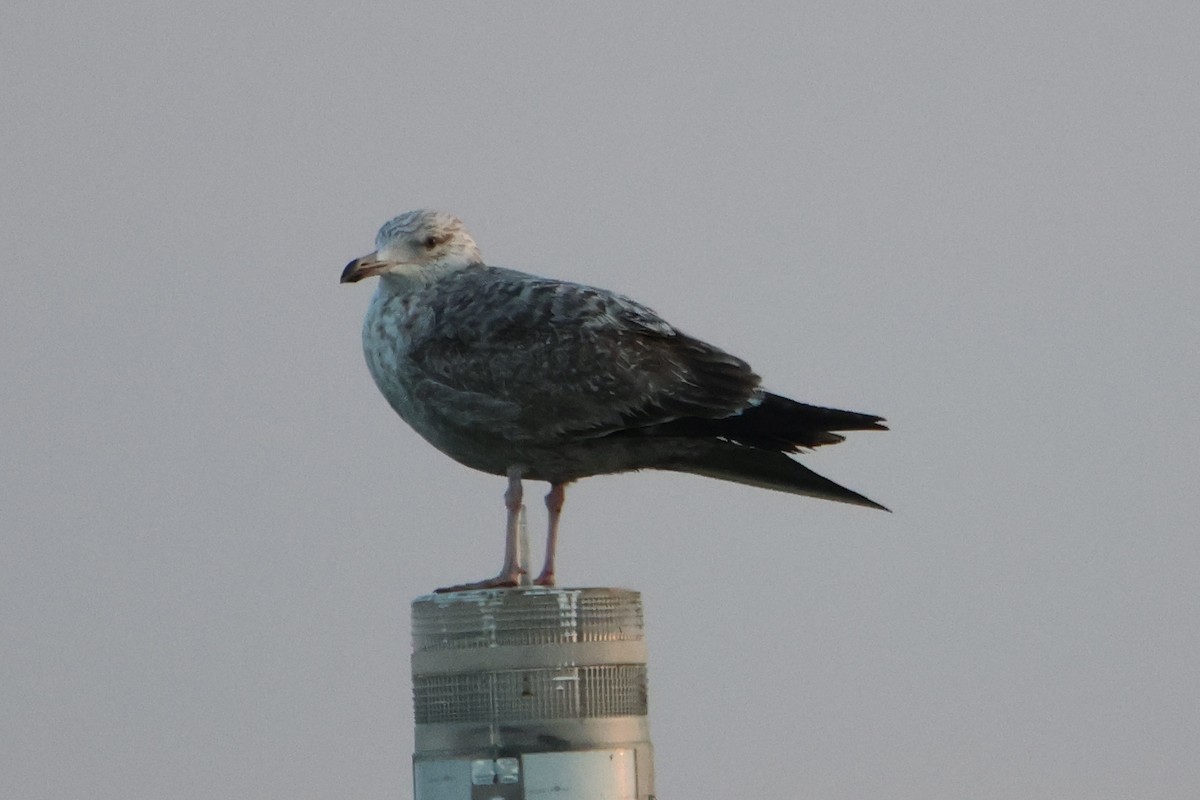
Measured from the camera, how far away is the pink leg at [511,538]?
33.9 ft

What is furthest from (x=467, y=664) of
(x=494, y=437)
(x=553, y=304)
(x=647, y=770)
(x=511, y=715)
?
(x=553, y=304)

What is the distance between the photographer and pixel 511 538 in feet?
→ 34.2

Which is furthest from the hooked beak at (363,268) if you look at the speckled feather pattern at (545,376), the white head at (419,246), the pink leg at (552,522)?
the pink leg at (552,522)

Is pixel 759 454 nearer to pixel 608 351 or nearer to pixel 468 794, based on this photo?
Result: pixel 608 351

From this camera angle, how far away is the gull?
10273mm

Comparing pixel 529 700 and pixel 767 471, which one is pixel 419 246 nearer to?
pixel 767 471

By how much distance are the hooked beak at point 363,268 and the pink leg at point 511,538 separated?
55.1 inches

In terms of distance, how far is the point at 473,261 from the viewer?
1131cm

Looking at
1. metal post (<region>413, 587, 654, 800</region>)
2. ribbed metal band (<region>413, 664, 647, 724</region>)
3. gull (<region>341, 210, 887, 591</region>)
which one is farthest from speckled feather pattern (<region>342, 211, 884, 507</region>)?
ribbed metal band (<region>413, 664, 647, 724</region>)

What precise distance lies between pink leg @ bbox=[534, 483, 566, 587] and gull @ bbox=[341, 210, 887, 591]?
0.04ft

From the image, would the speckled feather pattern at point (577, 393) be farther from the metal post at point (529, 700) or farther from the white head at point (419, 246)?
the metal post at point (529, 700)

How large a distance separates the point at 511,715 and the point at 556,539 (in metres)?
2.00

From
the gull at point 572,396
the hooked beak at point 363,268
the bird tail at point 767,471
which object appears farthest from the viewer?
the hooked beak at point 363,268

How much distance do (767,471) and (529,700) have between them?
2268mm
